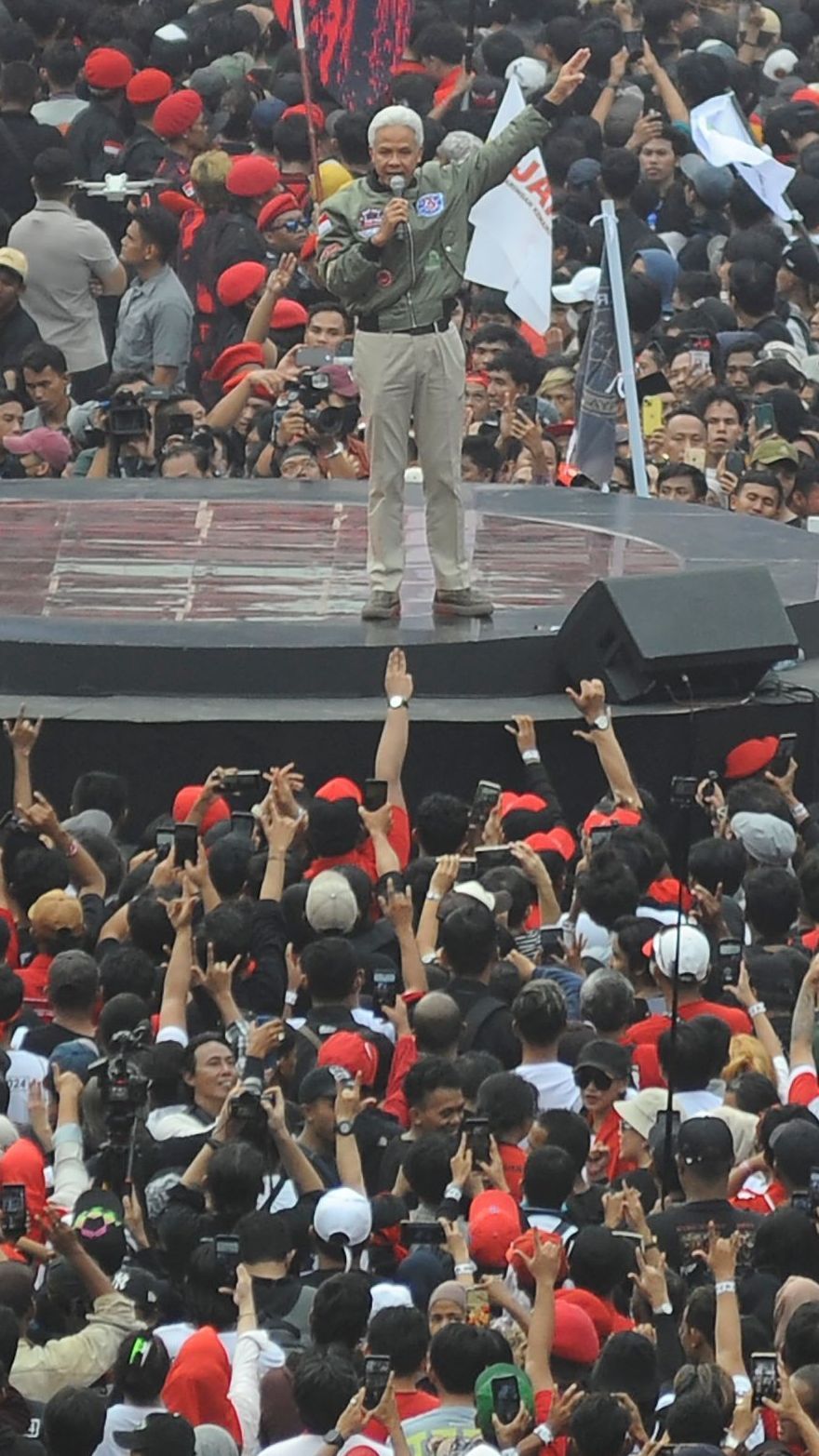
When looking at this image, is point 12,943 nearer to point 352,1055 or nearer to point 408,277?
point 352,1055

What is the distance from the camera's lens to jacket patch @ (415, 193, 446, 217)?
10727 millimetres

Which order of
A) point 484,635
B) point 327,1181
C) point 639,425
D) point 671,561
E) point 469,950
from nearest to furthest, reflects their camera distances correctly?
point 327,1181, point 469,950, point 484,635, point 671,561, point 639,425

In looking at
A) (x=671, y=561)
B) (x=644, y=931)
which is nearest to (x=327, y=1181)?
(x=644, y=931)

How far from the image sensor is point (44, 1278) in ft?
23.7

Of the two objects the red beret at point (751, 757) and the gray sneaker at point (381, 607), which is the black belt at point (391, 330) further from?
the red beret at point (751, 757)

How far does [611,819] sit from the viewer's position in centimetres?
1026

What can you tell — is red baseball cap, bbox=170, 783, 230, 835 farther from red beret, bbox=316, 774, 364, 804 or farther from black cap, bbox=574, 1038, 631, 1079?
black cap, bbox=574, 1038, 631, 1079

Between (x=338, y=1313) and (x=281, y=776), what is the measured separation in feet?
10.9

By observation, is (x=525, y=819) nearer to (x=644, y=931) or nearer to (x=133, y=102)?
(x=644, y=931)

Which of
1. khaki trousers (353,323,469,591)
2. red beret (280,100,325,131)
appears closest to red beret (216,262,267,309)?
red beret (280,100,325,131)

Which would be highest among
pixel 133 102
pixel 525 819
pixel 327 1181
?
pixel 327 1181

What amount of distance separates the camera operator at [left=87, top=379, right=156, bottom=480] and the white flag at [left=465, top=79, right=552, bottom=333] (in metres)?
1.47

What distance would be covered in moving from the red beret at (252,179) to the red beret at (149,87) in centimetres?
134

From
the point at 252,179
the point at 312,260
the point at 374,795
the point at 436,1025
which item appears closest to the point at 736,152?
the point at 312,260
